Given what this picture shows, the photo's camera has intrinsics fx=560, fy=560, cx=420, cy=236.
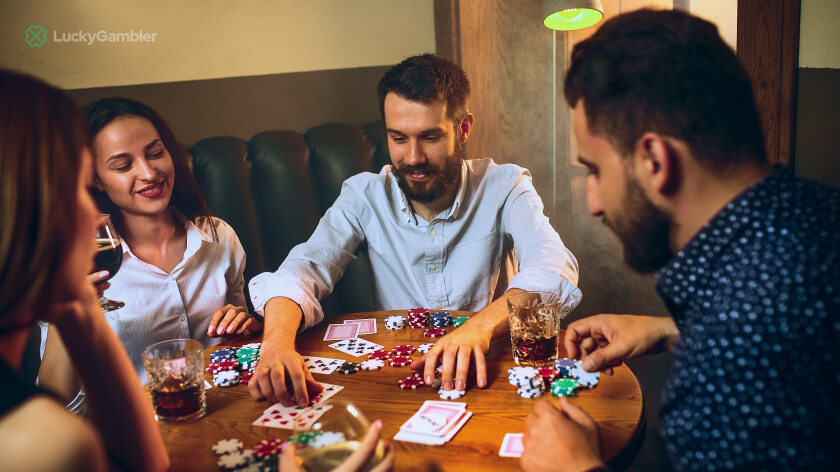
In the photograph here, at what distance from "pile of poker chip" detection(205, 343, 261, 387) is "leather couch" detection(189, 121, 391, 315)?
1293mm

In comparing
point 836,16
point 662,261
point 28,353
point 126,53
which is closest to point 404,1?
point 126,53

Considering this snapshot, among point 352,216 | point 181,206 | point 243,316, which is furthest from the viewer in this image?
point 352,216

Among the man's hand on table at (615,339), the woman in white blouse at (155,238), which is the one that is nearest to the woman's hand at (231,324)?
the woman in white blouse at (155,238)

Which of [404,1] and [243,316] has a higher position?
[404,1]

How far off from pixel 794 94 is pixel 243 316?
2.13m

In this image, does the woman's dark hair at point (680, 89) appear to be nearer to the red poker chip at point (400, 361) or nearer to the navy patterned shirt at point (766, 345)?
the navy patterned shirt at point (766, 345)

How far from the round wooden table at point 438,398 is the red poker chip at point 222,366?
0.03 metres

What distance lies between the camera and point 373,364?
1.51 metres

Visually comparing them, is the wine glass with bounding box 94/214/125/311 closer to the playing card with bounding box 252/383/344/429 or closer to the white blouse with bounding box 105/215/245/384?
the white blouse with bounding box 105/215/245/384

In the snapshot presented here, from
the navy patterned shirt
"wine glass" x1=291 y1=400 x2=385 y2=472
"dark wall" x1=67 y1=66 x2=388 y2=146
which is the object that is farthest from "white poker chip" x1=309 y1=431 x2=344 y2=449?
"dark wall" x1=67 y1=66 x2=388 y2=146

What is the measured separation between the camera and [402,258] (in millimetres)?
2453

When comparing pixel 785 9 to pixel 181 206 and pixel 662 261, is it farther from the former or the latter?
pixel 181 206

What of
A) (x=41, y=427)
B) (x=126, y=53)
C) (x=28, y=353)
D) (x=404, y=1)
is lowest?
(x=28, y=353)

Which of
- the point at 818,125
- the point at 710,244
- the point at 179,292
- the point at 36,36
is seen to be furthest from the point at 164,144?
the point at 818,125
